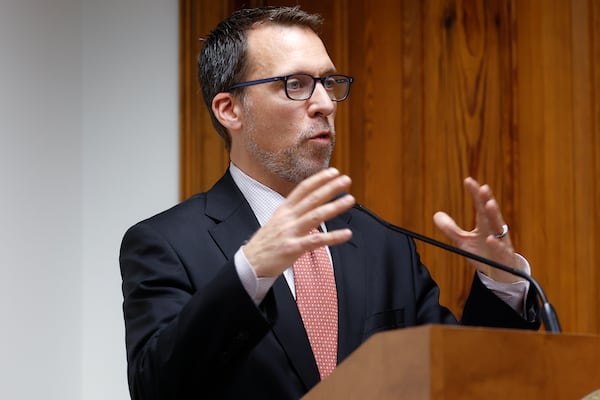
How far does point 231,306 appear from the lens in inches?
65.5

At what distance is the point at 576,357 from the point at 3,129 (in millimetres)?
1722

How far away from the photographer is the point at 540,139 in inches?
103

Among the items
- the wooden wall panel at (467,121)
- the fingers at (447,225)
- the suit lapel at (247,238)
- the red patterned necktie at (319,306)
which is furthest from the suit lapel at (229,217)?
the wooden wall panel at (467,121)

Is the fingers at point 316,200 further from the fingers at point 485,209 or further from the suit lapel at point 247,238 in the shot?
the fingers at point 485,209

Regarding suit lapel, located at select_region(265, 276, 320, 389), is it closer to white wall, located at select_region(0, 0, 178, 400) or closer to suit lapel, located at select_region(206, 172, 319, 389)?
suit lapel, located at select_region(206, 172, 319, 389)

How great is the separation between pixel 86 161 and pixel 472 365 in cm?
182

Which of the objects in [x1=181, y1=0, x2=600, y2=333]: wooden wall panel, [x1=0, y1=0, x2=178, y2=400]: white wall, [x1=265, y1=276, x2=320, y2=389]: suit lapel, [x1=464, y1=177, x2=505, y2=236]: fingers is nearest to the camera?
[x1=464, y1=177, x2=505, y2=236]: fingers

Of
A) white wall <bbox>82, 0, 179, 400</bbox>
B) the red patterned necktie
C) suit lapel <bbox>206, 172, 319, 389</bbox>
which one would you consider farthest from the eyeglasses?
white wall <bbox>82, 0, 179, 400</bbox>

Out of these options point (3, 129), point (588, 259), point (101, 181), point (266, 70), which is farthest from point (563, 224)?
A: point (3, 129)

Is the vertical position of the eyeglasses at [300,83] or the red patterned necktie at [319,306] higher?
the eyeglasses at [300,83]

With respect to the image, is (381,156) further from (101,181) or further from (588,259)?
(101,181)

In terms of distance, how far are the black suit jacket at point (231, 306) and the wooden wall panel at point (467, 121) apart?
0.47m

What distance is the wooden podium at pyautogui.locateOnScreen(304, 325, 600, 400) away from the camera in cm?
125

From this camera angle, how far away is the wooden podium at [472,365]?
1.25 meters
